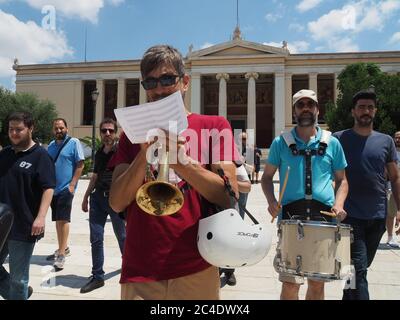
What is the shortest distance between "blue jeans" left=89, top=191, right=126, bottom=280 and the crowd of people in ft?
0.05

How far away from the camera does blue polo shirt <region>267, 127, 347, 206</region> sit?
11.2ft

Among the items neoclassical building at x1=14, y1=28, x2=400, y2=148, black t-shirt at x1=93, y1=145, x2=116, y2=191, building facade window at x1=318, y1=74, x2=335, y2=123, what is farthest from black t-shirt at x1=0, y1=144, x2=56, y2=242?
building facade window at x1=318, y1=74, x2=335, y2=123

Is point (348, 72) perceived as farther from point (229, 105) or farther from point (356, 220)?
point (356, 220)

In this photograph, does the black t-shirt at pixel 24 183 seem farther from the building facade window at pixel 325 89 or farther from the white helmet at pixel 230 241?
the building facade window at pixel 325 89

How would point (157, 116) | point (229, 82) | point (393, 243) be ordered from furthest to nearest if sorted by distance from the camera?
1. point (229, 82)
2. point (393, 243)
3. point (157, 116)

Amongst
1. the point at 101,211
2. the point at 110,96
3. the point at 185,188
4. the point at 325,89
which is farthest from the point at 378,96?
the point at 110,96

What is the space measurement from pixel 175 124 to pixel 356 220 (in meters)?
2.72

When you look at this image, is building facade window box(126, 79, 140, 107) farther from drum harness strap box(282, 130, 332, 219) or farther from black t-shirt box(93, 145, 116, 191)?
drum harness strap box(282, 130, 332, 219)

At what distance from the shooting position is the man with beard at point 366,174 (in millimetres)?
3801

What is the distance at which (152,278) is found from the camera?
2027mm

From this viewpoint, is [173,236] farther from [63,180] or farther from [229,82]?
[229,82]

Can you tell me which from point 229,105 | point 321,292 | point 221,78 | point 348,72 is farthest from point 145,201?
point 229,105

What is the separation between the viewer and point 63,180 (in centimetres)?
601

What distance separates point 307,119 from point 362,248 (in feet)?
4.36
